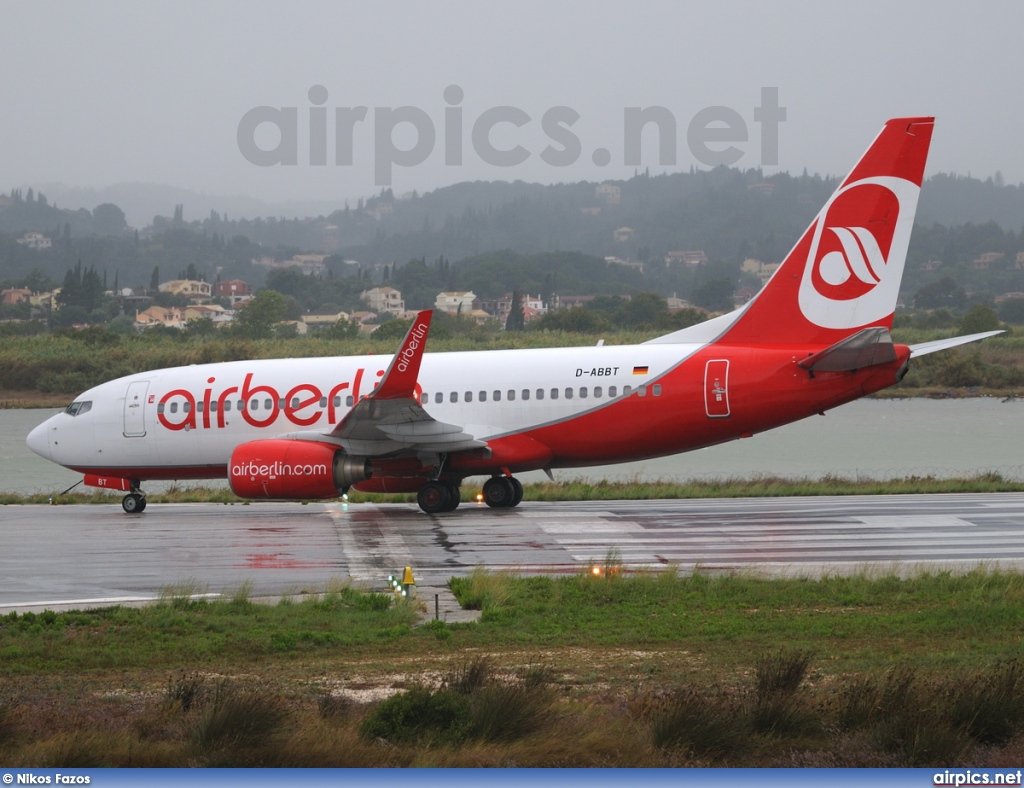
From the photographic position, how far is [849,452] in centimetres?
4650

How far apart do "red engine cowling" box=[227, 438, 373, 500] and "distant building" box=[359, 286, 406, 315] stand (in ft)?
447

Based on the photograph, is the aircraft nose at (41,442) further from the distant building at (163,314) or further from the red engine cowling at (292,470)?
the distant building at (163,314)

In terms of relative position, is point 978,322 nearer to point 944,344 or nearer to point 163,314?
point 944,344

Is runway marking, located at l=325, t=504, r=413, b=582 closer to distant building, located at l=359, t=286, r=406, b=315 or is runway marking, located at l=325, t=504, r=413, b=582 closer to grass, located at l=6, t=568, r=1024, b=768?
grass, located at l=6, t=568, r=1024, b=768

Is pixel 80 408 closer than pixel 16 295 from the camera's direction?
Yes

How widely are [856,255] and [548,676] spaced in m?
16.7

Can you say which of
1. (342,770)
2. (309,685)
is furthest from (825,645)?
(342,770)

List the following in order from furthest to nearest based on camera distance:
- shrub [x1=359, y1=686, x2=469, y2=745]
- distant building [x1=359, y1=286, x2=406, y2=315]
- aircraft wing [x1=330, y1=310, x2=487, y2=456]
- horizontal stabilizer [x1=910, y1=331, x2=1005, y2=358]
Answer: distant building [x1=359, y1=286, x2=406, y2=315] < aircraft wing [x1=330, y1=310, x2=487, y2=456] < horizontal stabilizer [x1=910, y1=331, x2=1005, y2=358] < shrub [x1=359, y1=686, x2=469, y2=745]

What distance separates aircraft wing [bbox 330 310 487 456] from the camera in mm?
24172

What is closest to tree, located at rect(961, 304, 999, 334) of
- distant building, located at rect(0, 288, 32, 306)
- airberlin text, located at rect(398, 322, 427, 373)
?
airberlin text, located at rect(398, 322, 427, 373)

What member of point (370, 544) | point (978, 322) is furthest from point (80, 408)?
point (978, 322)

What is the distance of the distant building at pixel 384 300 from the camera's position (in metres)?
162

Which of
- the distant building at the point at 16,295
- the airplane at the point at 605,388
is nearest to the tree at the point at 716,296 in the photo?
the distant building at the point at 16,295

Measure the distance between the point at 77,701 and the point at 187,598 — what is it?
16.6 ft
